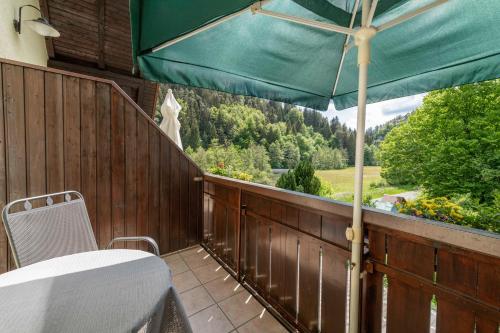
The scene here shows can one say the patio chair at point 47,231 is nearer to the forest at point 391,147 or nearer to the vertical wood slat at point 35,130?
the vertical wood slat at point 35,130

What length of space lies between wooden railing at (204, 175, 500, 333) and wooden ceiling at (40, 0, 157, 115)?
158 inches

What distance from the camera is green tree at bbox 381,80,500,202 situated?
806 centimetres

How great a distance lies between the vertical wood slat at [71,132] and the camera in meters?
2.18

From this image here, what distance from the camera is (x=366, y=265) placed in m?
1.18

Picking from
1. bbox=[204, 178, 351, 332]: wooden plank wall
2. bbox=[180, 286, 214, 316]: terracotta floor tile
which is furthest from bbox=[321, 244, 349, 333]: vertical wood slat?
bbox=[180, 286, 214, 316]: terracotta floor tile

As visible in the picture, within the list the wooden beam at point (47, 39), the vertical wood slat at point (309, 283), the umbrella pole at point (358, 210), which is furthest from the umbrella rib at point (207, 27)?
the wooden beam at point (47, 39)

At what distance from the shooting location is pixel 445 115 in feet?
30.3

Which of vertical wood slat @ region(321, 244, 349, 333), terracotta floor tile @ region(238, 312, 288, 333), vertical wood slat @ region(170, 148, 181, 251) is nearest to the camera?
vertical wood slat @ region(321, 244, 349, 333)

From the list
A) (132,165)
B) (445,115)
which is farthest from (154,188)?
(445,115)

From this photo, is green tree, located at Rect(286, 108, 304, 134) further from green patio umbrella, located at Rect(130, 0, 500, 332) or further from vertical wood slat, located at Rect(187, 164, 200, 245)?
green patio umbrella, located at Rect(130, 0, 500, 332)

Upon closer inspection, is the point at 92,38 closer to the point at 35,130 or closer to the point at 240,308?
the point at 35,130

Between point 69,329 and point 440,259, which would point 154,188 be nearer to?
point 69,329

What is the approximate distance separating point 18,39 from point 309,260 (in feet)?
13.9

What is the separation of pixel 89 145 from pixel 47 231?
4.05ft
